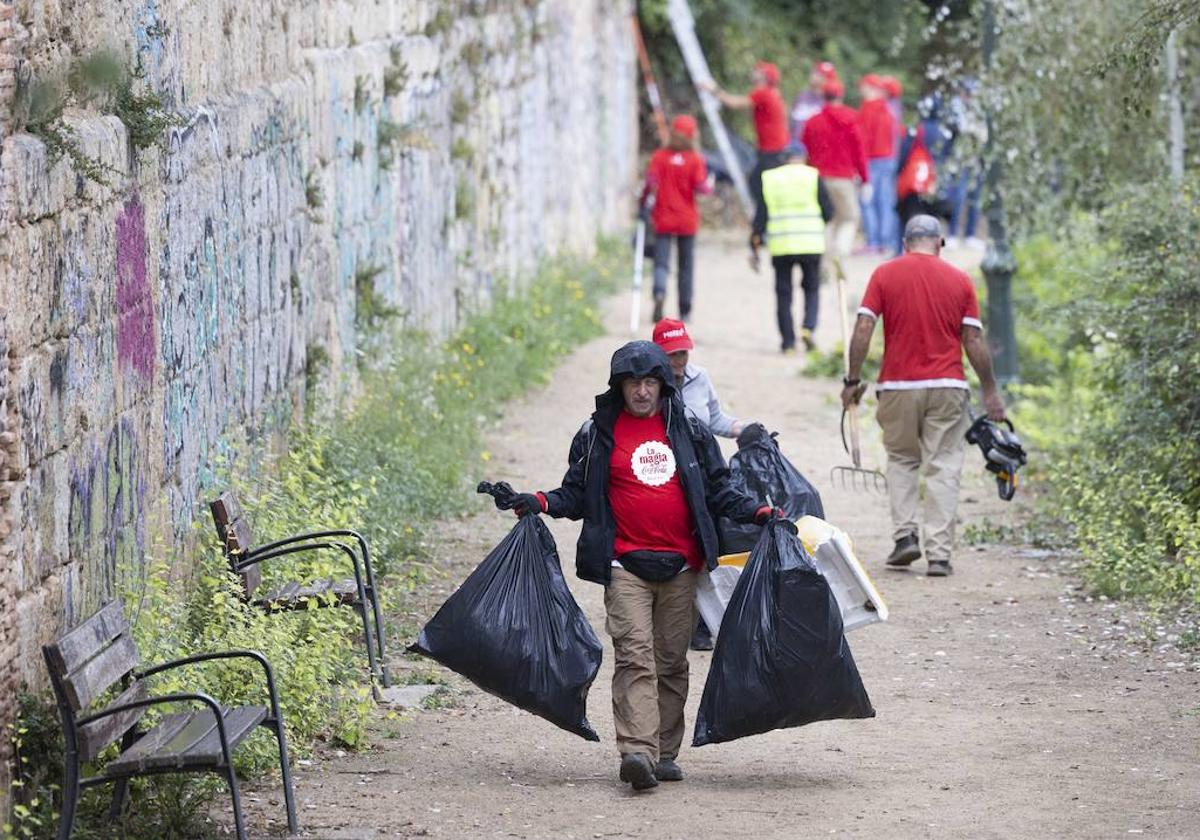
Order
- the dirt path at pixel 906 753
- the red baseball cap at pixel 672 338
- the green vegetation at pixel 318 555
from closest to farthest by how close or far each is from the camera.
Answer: the green vegetation at pixel 318 555, the dirt path at pixel 906 753, the red baseball cap at pixel 672 338

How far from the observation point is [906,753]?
7.26m

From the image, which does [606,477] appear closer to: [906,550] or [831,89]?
[906,550]

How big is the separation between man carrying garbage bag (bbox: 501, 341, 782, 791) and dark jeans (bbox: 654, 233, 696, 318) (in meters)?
11.0

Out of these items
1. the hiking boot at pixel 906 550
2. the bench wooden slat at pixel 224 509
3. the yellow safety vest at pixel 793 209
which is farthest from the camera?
the yellow safety vest at pixel 793 209

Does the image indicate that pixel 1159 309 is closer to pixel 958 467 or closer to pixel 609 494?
pixel 958 467

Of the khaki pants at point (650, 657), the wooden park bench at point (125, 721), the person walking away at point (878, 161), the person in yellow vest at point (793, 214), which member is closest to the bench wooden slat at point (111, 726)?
the wooden park bench at point (125, 721)

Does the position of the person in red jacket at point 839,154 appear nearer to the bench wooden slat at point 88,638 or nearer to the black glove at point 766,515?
the black glove at point 766,515

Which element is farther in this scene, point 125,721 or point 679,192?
point 679,192

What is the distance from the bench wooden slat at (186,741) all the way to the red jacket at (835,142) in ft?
45.8

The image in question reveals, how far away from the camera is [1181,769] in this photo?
273 inches

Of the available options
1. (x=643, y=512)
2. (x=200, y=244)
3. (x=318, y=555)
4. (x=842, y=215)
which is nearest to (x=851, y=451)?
(x=318, y=555)

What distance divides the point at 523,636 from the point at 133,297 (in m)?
1.78

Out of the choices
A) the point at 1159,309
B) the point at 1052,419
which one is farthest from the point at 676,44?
the point at 1159,309

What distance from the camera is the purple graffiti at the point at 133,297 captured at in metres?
6.69
